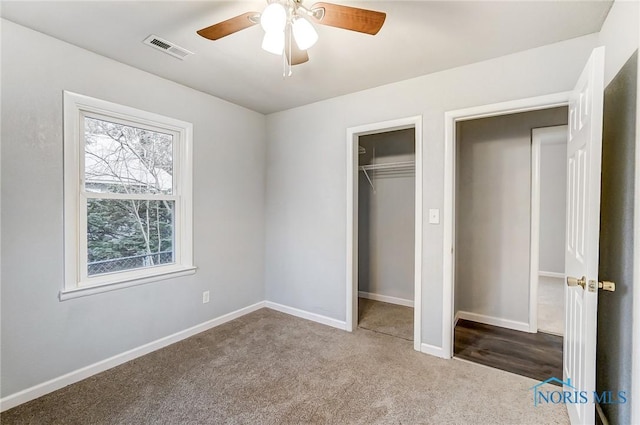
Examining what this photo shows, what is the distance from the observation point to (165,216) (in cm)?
286

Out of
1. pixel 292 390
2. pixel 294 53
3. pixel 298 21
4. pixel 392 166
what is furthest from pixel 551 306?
pixel 298 21

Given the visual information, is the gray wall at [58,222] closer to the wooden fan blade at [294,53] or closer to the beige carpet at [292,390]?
the beige carpet at [292,390]

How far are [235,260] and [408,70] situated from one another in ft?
8.61

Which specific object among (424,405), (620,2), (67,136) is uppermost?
(620,2)

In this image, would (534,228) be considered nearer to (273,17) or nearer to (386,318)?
(386,318)

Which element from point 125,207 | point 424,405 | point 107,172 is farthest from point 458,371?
point 107,172

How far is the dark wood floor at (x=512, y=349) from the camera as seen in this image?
7.80 feet

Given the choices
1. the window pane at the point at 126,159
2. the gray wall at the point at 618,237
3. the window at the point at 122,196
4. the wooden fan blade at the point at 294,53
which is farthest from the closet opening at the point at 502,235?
the window pane at the point at 126,159

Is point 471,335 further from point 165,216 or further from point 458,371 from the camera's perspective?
point 165,216

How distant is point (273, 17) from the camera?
4.57 feet

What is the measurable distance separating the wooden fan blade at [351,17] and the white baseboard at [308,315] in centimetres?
267

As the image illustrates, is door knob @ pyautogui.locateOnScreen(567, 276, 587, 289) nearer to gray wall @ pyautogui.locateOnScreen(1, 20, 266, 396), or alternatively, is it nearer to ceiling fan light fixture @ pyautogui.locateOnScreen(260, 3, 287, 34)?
ceiling fan light fixture @ pyautogui.locateOnScreen(260, 3, 287, 34)

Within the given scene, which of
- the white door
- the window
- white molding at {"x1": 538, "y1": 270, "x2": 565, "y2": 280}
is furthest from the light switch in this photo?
white molding at {"x1": 538, "y1": 270, "x2": 565, "y2": 280}

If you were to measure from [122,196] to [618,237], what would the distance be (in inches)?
133
